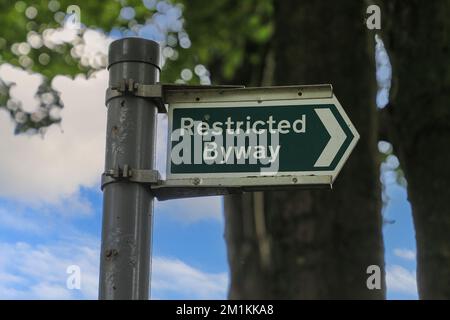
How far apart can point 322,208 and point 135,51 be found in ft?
9.69

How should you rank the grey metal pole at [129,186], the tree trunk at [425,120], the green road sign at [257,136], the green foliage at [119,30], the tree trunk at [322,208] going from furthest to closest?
the green foliage at [119,30] < the tree trunk at [425,120] < the tree trunk at [322,208] < the green road sign at [257,136] < the grey metal pole at [129,186]

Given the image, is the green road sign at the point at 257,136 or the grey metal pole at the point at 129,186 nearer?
the grey metal pole at the point at 129,186

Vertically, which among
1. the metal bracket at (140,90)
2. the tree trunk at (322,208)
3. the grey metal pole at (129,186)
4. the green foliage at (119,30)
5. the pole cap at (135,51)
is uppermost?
the green foliage at (119,30)

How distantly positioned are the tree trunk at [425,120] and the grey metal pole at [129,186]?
319cm

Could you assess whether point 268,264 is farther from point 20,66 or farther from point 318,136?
point 20,66

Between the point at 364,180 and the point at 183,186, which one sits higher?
the point at 364,180

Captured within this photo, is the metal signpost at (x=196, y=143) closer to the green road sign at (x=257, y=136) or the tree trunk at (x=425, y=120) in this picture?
the green road sign at (x=257, y=136)

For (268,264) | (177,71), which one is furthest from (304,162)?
(177,71)

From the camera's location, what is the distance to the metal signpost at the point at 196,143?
1575 mm

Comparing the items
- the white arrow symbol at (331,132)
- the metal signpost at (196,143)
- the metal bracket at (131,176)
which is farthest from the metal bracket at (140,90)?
Result: the white arrow symbol at (331,132)
